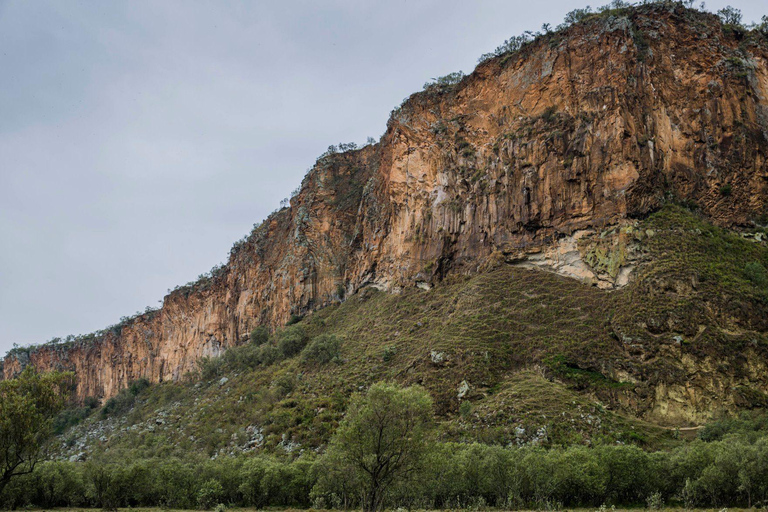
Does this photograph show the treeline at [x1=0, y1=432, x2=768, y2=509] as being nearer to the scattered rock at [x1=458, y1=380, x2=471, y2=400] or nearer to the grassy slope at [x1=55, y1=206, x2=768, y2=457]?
the grassy slope at [x1=55, y1=206, x2=768, y2=457]

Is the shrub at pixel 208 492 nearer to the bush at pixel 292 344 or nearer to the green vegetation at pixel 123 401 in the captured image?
the bush at pixel 292 344

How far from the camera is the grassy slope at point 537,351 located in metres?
43.8

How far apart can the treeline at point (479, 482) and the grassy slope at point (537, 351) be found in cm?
585

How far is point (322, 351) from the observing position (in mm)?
67812

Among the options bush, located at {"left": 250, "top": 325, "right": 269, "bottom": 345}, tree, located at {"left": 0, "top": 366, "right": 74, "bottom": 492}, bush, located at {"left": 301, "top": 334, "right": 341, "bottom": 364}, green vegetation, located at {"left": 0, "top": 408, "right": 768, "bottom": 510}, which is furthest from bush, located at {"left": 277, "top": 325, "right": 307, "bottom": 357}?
tree, located at {"left": 0, "top": 366, "right": 74, "bottom": 492}

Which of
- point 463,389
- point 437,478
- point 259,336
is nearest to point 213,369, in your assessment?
point 259,336

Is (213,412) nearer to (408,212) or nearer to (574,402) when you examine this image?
(408,212)

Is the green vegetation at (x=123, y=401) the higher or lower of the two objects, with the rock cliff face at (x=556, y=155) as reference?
lower

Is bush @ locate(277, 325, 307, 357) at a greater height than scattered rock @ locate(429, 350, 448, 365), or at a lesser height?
greater

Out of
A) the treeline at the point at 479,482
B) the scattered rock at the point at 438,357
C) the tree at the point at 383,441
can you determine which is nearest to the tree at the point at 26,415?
the treeline at the point at 479,482

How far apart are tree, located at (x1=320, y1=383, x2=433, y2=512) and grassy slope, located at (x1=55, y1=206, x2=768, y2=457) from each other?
19.7 metres

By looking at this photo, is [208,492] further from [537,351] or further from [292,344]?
[292,344]

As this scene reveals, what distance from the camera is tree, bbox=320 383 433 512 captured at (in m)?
23.3

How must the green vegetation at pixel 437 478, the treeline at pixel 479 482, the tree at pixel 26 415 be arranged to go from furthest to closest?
the treeline at pixel 479 482 < the tree at pixel 26 415 < the green vegetation at pixel 437 478
